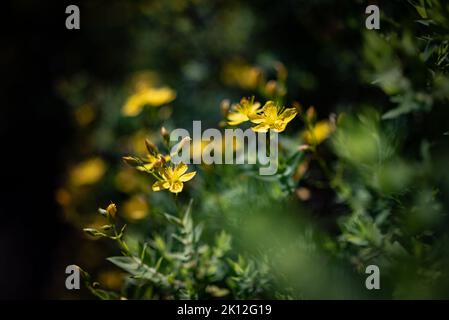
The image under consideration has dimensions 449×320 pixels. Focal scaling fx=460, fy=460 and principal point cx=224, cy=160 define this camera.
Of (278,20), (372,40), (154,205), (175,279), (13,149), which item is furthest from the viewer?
(13,149)

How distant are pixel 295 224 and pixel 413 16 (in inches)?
33.6

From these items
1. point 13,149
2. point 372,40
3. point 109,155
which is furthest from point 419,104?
point 13,149

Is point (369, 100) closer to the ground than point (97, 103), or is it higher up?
closer to the ground

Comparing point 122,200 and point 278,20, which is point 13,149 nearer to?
point 122,200

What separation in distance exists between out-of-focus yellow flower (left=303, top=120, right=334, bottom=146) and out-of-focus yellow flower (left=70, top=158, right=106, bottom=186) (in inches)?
→ 50.2

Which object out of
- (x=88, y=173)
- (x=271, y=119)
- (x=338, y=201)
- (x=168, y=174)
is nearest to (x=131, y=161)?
(x=168, y=174)

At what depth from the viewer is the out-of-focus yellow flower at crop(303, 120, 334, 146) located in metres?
1.66

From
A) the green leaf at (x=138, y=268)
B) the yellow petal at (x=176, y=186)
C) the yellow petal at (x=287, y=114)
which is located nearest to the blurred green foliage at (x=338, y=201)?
the green leaf at (x=138, y=268)

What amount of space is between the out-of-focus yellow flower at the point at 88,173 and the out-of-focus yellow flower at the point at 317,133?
1.28m

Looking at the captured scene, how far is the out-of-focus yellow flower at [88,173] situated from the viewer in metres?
2.55

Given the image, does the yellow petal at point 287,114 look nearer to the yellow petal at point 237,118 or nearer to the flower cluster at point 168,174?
the yellow petal at point 237,118

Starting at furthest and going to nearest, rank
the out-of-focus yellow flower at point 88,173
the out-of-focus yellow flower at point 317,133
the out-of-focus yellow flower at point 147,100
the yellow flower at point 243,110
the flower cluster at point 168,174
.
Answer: the out-of-focus yellow flower at point 88,173 → the out-of-focus yellow flower at point 147,100 → the out-of-focus yellow flower at point 317,133 → the yellow flower at point 243,110 → the flower cluster at point 168,174

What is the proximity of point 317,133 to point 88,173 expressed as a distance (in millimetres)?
1309

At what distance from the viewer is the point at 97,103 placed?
2947 millimetres
